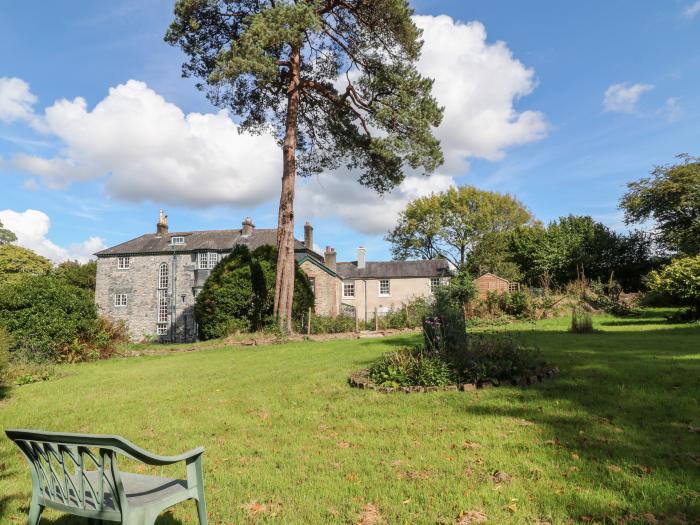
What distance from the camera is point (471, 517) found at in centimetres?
332

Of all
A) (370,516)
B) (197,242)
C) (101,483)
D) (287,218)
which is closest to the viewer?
(101,483)

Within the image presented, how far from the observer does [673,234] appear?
31.5 m

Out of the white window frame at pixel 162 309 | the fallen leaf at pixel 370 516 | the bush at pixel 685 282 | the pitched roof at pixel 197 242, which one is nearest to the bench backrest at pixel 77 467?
the fallen leaf at pixel 370 516

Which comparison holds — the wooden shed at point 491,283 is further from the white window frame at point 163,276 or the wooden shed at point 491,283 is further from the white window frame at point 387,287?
the white window frame at point 163,276

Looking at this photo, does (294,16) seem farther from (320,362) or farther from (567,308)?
(567,308)

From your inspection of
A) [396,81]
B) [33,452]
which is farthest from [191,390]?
[396,81]

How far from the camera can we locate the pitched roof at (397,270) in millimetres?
38938

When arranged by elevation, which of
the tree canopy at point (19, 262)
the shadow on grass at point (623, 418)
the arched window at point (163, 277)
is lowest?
the shadow on grass at point (623, 418)

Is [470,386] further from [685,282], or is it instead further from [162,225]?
[162,225]

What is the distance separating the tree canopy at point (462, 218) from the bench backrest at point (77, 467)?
45.9m

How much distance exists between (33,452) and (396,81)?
18.7m

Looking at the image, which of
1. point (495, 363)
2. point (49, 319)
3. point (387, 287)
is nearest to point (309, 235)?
point (387, 287)

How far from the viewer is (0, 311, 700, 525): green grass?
3.55m

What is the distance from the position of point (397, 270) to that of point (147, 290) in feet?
73.6
